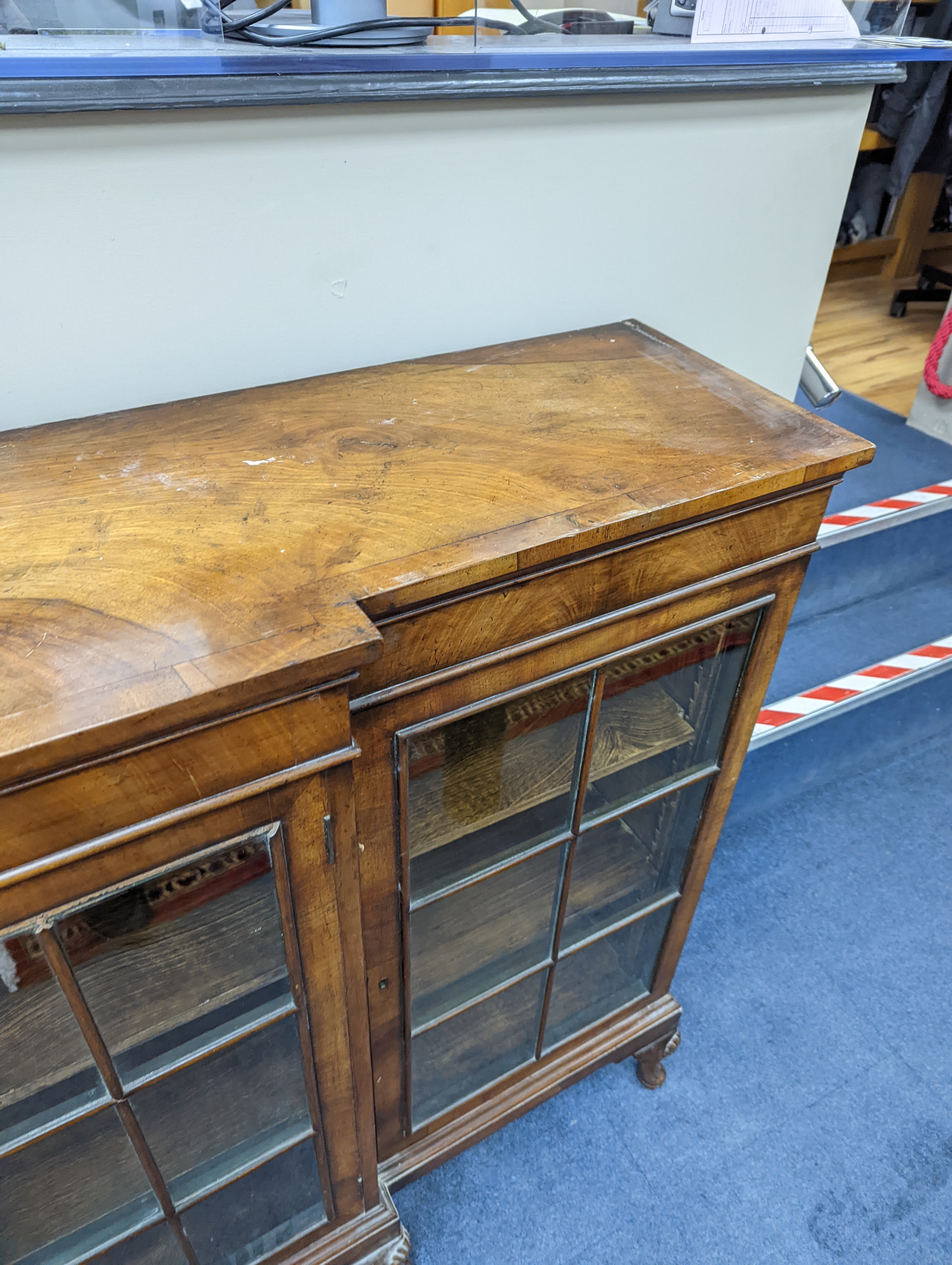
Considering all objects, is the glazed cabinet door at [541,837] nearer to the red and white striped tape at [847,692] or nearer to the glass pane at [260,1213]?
the glass pane at [260,1213]

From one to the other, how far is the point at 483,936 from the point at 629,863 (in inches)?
8.6

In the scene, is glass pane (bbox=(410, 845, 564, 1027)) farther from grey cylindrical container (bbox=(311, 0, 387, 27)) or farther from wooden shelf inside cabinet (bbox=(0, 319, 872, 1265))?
grey cylindrical container (bbox=(311, 0, 387, 27))

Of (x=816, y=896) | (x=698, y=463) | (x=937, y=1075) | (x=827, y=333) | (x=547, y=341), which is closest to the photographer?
(x=698, y=463)

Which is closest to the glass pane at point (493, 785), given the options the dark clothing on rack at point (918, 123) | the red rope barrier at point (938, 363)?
the red rope barrier at point (938, 363)

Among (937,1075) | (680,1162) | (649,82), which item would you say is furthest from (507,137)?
(937,1075)

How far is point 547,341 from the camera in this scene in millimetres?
950

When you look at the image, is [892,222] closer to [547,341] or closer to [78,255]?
[547,341]

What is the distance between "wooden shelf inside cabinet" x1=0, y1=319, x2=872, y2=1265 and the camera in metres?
0.53

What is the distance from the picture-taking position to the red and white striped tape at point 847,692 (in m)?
1.54

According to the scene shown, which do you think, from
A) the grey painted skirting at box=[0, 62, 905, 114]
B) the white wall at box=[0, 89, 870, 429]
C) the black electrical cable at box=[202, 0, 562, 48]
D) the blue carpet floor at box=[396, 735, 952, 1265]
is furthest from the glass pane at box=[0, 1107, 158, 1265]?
the black electrical cable at box=[202, 0, 562, 48]

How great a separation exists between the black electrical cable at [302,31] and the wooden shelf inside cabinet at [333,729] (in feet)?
1.00

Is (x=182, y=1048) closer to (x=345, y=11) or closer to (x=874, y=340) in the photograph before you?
(x=345, y=11)

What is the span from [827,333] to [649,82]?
7.29 ft

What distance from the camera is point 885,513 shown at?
1772mm
